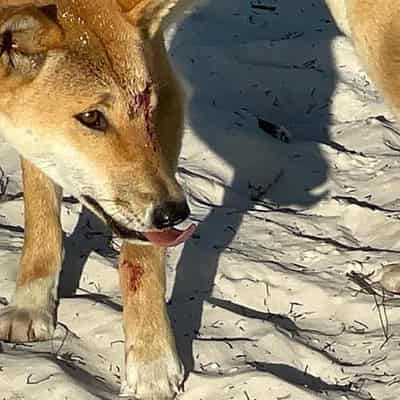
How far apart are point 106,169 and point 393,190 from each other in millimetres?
2334

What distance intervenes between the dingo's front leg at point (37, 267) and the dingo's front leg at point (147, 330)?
1.28ft

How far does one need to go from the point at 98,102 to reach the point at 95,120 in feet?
0.21

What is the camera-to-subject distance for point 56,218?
500 centimetres

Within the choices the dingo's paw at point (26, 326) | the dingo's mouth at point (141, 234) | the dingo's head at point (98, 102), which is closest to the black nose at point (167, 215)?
the dingo's head at point (98, 102)

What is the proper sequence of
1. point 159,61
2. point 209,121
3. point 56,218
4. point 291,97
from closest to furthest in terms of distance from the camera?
point 159,61, point 56,218, point 209,121, point 291,97

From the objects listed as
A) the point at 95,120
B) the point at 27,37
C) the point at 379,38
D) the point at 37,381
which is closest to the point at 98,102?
the point at 95,120

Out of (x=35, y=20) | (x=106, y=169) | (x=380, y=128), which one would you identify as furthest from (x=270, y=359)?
(x=380, y=128)

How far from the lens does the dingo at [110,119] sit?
4.12 meters

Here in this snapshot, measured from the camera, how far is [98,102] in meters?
4.11

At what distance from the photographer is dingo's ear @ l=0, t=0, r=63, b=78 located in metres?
4.00

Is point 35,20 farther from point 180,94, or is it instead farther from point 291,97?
point 291,97

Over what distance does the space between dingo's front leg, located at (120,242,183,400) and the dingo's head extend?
303mm

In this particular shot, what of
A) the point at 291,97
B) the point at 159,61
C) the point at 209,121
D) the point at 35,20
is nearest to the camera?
the point at 35,20

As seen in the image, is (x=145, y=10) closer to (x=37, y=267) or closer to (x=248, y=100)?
(x=37, y=267)
